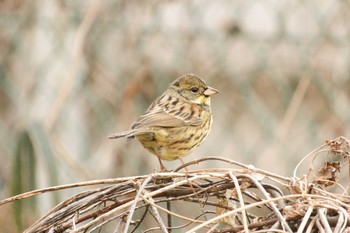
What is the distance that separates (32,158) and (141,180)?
1.26 m

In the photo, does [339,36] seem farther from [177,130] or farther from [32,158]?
[32,158]

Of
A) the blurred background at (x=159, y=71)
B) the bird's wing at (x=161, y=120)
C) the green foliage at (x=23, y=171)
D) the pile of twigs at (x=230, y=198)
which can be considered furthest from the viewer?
the blurred background at (x=159, y=71)

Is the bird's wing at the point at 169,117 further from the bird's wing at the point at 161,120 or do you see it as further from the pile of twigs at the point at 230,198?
the pile of twigs at the point at 230,198

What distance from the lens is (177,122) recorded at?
3625 millimetres

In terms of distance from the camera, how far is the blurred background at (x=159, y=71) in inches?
203

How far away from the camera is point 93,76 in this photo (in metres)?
5.32

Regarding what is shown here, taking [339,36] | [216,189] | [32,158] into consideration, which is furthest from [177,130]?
[339,36]

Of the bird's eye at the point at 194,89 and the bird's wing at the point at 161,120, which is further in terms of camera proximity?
the bird's eye at the point at 194,89

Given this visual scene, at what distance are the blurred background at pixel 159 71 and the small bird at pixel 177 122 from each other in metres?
0.82

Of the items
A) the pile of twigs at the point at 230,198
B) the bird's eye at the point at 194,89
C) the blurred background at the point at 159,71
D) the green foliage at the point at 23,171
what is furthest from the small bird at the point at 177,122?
the pile of twigs at the point at 230,198

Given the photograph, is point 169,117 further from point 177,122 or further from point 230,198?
point 230,198

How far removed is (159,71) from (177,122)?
193 centimetres

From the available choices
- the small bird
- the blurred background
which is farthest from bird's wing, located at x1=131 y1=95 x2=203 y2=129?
the blurred background

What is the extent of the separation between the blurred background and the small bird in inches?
32.3
